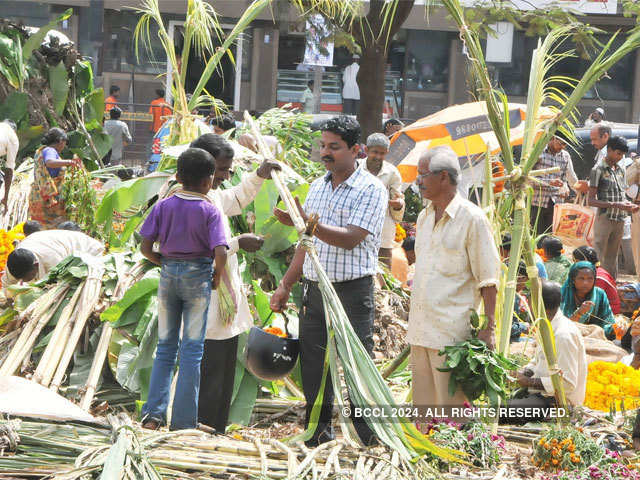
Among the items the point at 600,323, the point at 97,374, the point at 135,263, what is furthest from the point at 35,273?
the point at 600,323

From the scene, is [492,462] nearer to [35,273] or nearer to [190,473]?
[190,473]

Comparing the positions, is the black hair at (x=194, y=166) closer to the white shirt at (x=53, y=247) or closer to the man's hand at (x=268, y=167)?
the man's hand at (x=268, y=167)

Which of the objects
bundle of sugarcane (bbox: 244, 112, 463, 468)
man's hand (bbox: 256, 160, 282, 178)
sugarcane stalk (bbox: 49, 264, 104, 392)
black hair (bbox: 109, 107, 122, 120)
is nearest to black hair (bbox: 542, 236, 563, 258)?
sugarcane stalk (bbox: 49, 264, 104, 392)

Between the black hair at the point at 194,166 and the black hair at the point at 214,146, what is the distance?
0.30m

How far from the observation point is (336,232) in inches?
187

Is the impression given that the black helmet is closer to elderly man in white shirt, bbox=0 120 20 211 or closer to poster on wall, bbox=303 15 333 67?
elderly man in white shirt, bbox=0 120 20 211

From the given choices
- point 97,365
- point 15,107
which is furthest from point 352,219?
point 15,107

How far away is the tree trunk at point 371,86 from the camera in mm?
12984

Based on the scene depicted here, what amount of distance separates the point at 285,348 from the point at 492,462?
1218mm

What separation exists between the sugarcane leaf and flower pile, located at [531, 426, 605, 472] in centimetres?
193

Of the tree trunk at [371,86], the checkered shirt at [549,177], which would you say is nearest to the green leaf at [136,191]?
the checkered shirt at [549,177]

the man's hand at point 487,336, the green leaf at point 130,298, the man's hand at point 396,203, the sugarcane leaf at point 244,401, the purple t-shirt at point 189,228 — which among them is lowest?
the sugarcane leaf at point 244,401

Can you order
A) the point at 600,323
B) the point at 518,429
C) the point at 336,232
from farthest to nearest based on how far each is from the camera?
the point at 600,323 → the point at 518,429 → the point at 336,232

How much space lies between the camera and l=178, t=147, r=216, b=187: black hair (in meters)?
4.77
